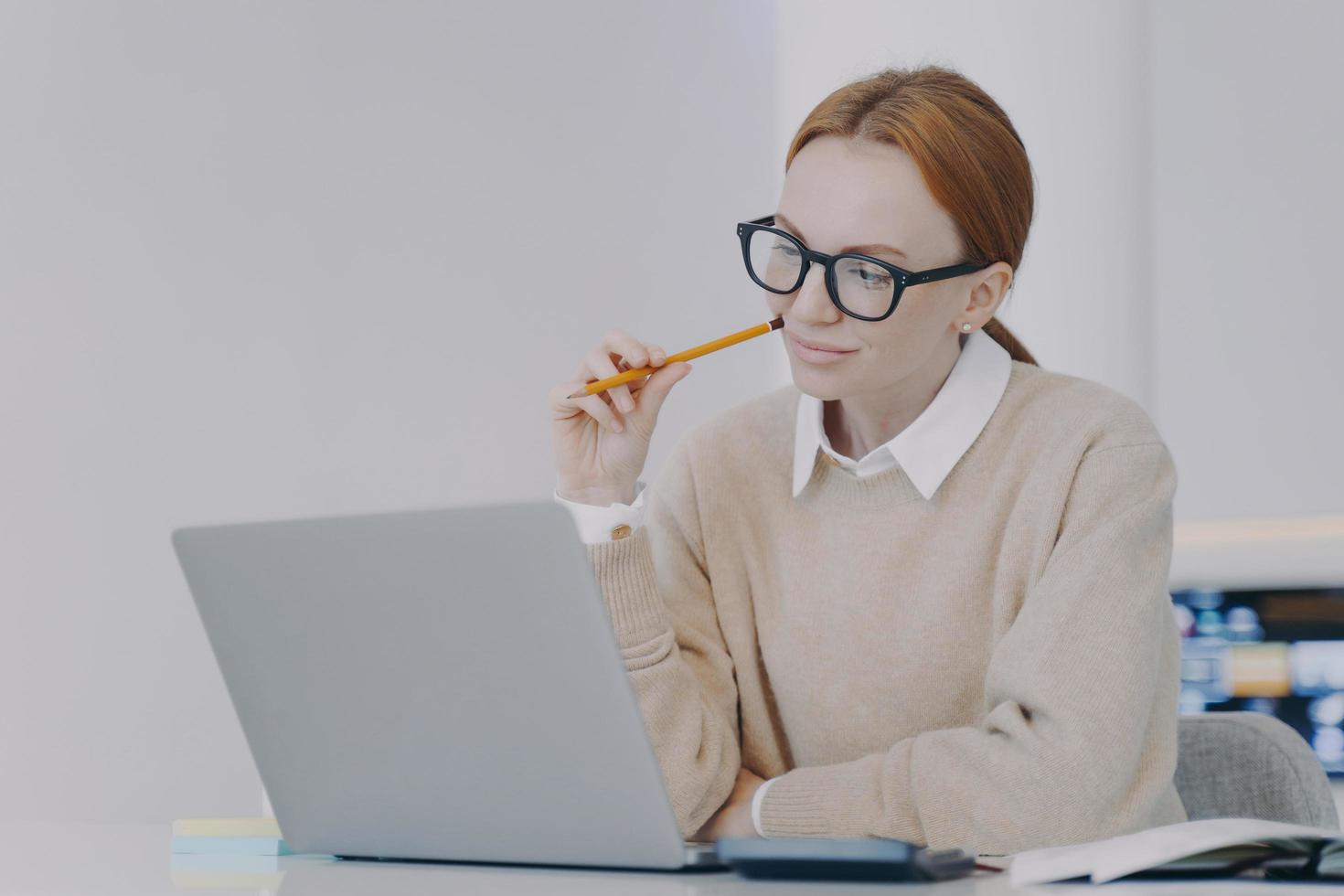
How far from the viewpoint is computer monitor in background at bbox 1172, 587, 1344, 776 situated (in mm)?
2594

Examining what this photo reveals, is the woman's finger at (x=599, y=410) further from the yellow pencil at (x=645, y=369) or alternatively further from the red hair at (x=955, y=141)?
the red hair at (x=955, y=141)

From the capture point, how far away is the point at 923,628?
4.72 ft

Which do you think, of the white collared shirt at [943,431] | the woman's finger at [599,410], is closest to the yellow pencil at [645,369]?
the woman's finger at [599,410]

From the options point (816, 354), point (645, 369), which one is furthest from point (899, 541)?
point (645, 369)

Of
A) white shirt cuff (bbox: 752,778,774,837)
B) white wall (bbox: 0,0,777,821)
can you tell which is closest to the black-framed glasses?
white shirt cuff (bbox: 752,778,774,837)

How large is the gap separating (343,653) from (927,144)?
0.78 metres

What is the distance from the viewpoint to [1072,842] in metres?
1.19

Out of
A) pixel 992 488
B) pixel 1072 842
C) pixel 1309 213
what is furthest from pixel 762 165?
pixel 1072 842

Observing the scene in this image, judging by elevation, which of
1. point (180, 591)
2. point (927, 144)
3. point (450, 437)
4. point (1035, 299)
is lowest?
point (180, 591)

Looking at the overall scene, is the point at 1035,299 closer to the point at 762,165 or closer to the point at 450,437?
the point at 762,165

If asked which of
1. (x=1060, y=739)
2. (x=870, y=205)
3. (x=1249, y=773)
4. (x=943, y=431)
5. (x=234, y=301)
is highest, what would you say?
(x=870, y=205)

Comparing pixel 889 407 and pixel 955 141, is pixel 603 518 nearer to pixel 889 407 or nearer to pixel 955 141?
pixel 889 407

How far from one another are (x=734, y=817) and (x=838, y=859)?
1.67 feet

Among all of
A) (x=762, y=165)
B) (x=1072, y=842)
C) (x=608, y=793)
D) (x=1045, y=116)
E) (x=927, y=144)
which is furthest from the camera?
(x=762, y=165)
